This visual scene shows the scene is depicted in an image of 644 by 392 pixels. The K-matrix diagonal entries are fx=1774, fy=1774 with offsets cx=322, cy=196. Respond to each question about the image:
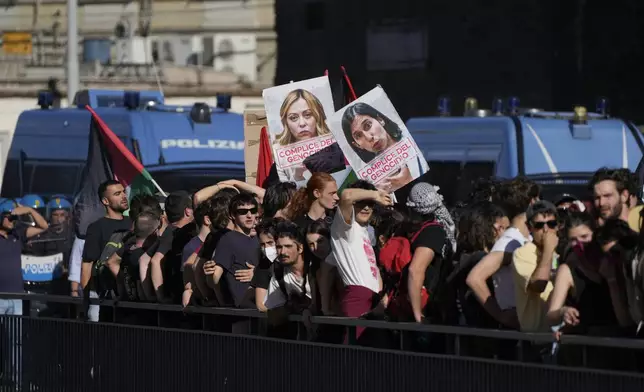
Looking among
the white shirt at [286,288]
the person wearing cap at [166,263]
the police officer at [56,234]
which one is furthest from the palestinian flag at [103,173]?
the white shirt at [286,288]

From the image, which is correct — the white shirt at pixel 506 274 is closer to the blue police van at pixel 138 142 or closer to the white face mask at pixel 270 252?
the white face mask at pixel 270 252

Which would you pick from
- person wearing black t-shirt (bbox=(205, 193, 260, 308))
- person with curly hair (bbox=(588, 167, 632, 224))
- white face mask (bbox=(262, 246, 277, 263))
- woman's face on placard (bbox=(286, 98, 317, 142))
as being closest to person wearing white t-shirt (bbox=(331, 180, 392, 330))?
white face mask (bbox=(262, 246, 277, 263))

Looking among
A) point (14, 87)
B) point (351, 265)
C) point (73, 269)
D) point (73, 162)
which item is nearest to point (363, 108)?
point (351, 265)

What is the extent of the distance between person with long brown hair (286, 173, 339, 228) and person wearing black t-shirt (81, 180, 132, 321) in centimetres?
260

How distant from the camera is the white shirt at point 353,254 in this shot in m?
9.71

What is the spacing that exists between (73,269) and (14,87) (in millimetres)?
26279

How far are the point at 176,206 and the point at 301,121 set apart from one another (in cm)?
116

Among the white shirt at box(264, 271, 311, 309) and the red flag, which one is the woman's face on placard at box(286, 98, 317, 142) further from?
the white shirt at box(264, 271, 311, 309)

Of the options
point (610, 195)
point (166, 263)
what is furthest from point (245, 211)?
point (610, 195)

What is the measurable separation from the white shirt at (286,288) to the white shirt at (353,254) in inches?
16.7

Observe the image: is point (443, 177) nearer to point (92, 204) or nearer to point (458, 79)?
point (92, 204)

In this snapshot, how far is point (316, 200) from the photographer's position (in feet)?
36.1

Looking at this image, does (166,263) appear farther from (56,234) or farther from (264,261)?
(56,234)

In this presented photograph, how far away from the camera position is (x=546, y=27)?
38.1 m
